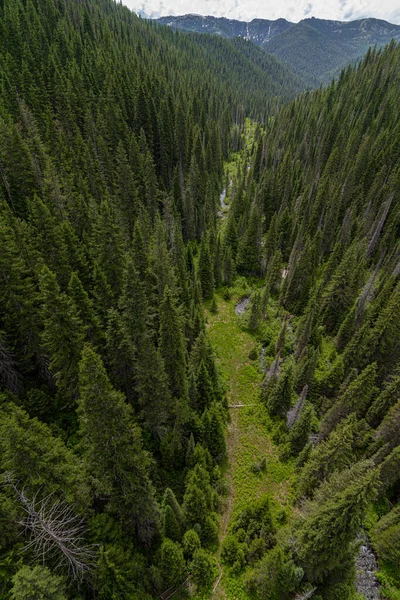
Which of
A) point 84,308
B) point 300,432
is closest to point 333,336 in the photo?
point 300,432

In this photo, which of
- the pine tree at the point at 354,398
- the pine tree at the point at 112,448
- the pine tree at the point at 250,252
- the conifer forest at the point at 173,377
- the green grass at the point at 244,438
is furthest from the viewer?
the pine tree at the point at 250,252

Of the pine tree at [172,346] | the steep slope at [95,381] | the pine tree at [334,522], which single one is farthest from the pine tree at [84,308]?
the pine tree at [334,522]

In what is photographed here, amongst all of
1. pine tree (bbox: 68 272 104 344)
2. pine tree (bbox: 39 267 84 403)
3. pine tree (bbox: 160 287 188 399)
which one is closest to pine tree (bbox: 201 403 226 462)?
pine tree (bbox: 160 287 188 399)

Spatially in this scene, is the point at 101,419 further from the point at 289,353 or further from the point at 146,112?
the point at 146,112

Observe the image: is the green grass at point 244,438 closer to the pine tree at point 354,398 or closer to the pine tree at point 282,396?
the pine tree at point 282,396

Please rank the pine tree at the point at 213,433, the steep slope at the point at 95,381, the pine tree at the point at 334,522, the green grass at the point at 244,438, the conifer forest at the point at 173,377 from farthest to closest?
the pine tree at the point at 213,433, the green grass at the point at 244,438, the pine tree at the point at 334,522, the conifer forest at the point at 173,377, the steep slope at the point at 95,381

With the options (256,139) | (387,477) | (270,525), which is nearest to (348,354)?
(387,477)
